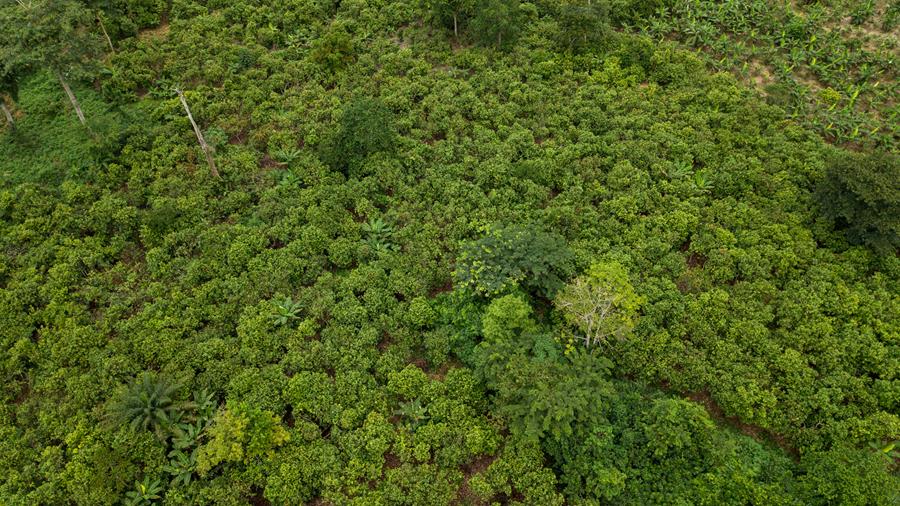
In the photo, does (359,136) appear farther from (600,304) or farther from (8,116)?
(8,116)

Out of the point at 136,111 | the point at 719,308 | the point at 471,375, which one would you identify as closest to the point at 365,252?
the point at 471,375

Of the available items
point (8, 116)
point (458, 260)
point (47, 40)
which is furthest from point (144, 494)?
point (8, 116)

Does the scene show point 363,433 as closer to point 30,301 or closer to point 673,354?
point 673,354

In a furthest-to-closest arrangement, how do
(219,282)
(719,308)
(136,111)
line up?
(136,111)
(219,282)
(719,308)

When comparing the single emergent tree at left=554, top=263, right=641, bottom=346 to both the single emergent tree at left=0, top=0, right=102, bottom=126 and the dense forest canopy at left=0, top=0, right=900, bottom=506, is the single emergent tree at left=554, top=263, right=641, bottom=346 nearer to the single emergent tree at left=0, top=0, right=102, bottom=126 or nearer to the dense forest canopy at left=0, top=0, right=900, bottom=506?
the dense forest canopy at left=0, top=0, right=900, bottom=506

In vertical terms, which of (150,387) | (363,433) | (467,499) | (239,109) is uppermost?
(239,109)

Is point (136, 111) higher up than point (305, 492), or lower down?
higher up

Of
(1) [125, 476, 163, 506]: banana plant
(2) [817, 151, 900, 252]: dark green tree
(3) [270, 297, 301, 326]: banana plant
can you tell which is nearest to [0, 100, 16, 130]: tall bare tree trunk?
(3) [270, 297, 301, 326]: banana plant

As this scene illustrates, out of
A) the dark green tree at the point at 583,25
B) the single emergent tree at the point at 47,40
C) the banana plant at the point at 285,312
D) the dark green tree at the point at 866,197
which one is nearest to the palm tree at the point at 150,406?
the banana plant at the point at 285,312
